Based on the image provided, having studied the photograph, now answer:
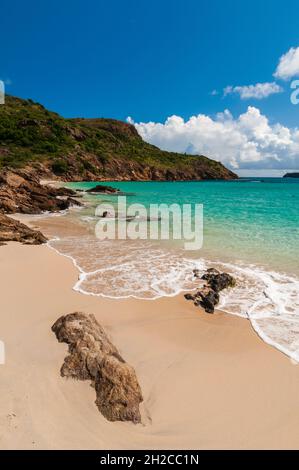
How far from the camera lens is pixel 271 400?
14.0ft

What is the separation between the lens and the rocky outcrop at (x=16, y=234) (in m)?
12.8

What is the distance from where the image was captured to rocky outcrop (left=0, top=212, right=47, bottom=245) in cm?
1277

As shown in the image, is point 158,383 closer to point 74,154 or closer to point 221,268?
point 221,268

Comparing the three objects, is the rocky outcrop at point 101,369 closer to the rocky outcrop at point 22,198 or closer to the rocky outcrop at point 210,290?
the rocky outcrop at point 210,290

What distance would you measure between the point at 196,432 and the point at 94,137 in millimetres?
133019

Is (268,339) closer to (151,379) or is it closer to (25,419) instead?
(151,379)

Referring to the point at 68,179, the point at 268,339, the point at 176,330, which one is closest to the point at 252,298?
the point at 268,339

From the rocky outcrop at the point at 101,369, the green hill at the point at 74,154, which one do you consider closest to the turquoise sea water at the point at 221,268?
the rocky outcrop at the point at 101,369

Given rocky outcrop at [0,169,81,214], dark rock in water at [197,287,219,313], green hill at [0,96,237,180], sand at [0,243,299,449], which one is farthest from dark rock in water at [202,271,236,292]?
green hill at [0,96,237,180]

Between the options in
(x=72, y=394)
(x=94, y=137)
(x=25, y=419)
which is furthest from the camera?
(x=94, y=137)

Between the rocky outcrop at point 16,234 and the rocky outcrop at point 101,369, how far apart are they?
28.2ft

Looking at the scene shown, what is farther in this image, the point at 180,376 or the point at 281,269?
the point at 281,269

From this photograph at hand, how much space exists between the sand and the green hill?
227 feet

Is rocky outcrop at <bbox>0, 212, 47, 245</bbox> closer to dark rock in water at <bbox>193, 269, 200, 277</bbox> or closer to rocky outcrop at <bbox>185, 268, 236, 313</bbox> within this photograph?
dark rock in water at <bbox>193, 269, 200, 277</bbox>
